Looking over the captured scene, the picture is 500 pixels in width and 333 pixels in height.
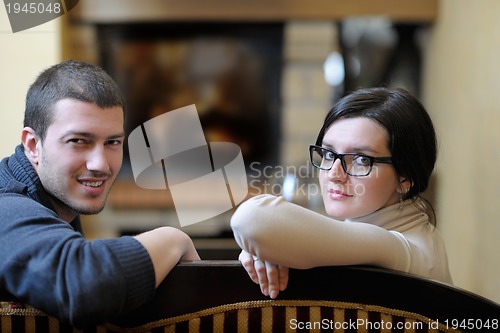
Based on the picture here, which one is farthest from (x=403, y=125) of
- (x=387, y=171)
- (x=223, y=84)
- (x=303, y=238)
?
(x=223, y=84)

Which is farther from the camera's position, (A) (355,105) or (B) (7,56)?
(B) (7,56)

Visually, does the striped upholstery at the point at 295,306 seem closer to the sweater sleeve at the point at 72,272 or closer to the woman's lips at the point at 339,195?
the sweater sleeve at the point at 72,272

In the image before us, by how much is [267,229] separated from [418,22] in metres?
2.52

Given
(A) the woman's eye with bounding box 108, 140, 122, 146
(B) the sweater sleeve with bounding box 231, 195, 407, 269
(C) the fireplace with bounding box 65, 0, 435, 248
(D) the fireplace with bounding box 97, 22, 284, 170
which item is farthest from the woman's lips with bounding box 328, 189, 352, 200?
(D) the fireplace with bounding box 97, 22, 284, 170

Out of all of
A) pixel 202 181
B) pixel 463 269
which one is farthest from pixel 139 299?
pixel 202 181

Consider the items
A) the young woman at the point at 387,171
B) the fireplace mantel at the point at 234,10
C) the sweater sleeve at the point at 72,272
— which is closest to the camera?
the sweater sleeve at the point at 72,272

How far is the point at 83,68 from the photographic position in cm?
113

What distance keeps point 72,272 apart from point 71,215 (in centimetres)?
45

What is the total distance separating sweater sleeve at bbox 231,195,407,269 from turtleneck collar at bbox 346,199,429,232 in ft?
0.89

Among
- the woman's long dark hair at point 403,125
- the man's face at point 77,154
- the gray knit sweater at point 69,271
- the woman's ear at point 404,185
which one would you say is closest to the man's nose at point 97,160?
the man's face at point 77,154

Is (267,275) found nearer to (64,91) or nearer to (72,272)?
(72,272)

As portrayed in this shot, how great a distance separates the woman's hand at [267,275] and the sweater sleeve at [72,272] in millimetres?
150

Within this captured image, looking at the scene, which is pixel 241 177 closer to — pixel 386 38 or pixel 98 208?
pixel 386 38

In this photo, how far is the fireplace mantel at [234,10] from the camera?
297 cm
